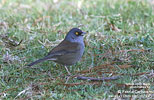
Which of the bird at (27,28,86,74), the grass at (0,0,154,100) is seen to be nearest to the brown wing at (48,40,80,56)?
the bird at (27,28,86,74)

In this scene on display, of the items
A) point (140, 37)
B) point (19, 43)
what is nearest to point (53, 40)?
point (19, 43)

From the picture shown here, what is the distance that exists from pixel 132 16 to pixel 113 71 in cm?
324

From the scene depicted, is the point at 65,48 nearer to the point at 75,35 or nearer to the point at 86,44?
the point at 75,35

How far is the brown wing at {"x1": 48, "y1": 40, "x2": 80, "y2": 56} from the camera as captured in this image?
610 cm

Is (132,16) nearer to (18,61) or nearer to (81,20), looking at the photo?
(81,20)

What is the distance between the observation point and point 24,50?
6781 mm

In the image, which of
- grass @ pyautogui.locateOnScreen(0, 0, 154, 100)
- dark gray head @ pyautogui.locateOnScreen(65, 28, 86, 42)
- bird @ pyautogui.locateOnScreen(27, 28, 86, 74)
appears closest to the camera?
grass @ pyautogui.locateOnScreen(0, 0, 154, 100)

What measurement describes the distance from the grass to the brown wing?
1.02 feet

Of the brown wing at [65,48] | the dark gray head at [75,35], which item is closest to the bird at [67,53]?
the brown wing at [65,48]

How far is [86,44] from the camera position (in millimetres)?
7016

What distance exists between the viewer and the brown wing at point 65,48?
6102mm

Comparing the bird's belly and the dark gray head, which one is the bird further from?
the dark gray head

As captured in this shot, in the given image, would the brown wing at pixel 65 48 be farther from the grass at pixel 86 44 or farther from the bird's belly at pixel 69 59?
the grass at pixel 86 44

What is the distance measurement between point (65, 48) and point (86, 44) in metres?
0.86
